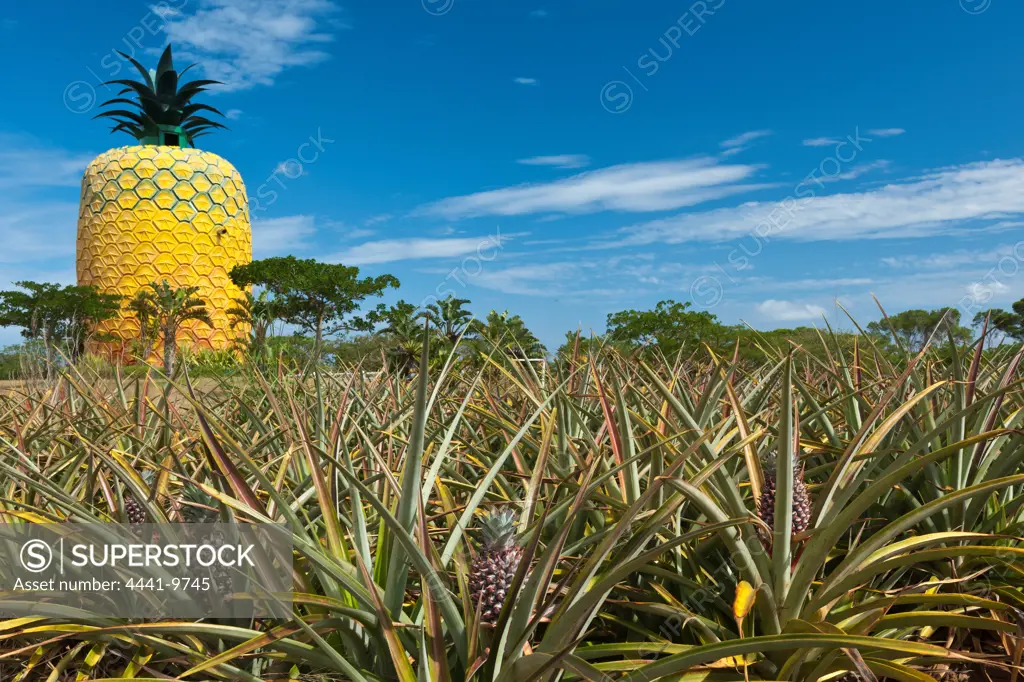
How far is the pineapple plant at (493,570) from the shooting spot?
4.92ft

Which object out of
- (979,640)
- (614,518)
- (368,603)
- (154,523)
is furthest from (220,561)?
(979,640)

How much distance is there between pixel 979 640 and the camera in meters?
2.17

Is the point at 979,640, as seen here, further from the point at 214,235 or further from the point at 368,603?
the point at 214,235

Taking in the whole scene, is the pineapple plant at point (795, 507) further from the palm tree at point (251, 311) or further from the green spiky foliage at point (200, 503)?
the palm tree at point (251, 311)

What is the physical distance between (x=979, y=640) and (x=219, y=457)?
8.00 feet

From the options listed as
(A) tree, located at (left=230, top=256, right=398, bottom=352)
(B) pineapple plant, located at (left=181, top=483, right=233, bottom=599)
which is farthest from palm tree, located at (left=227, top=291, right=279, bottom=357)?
(B) pineapple plant, located at (left=181, top=483, right=233, bottom=599)

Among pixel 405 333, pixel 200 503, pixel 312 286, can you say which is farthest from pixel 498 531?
pixel 312 286

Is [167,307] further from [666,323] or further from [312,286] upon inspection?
[666,323]

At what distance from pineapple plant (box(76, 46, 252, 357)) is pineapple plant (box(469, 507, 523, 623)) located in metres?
35.6

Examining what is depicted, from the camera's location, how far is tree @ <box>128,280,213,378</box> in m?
30.6

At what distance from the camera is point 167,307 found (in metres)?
31.0

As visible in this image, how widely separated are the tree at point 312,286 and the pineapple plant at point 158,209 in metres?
2.20

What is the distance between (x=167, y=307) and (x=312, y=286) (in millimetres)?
6664

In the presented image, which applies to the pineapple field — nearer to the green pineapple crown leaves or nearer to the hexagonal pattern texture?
the green pineapple crown leaves
